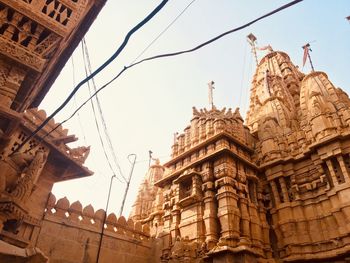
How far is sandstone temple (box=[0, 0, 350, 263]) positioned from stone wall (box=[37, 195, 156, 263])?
4 cm

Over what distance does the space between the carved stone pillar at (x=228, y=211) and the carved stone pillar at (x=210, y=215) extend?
0.32m

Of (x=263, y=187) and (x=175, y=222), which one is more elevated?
(x=263, y=187)

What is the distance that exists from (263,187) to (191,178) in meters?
4.19

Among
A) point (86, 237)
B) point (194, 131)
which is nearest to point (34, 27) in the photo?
point (86, 237)

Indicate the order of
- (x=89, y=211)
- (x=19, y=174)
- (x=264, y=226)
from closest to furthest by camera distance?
(x=19, y=174) < (x=89, y=211) < (x=264, y=226)

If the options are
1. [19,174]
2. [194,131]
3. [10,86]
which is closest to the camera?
[10,86]

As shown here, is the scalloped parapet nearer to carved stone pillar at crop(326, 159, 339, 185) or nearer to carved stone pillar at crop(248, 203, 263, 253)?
carved stone pillar at crop(248, 203, 263, 253)

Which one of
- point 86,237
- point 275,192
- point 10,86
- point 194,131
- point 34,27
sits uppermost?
point 194,131

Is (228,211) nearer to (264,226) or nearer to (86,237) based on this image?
(264,226)

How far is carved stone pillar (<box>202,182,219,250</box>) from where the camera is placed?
39.8 ft

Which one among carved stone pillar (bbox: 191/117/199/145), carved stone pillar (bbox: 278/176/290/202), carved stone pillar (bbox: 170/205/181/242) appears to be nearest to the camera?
carved stone pillar (bbox: 170/205/181/242)

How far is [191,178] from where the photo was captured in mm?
14789

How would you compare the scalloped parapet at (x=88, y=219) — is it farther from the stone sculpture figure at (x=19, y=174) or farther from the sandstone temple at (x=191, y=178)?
the stone sculpture figure at (x=19, y=174)

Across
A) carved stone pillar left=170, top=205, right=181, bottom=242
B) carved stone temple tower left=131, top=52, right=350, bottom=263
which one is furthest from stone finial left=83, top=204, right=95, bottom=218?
carved stone pillar left=170, top=205, right=181, bottom=242
